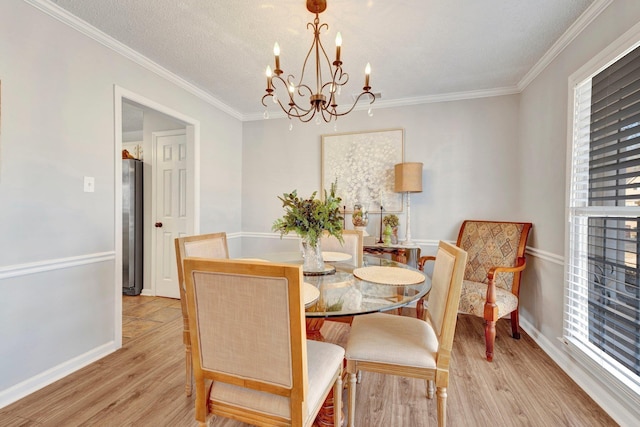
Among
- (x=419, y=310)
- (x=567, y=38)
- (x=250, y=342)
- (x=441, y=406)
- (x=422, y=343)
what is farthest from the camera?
(x=419, y=310)

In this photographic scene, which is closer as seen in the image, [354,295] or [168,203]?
[354,295]

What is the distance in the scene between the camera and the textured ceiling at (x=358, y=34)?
185 cm

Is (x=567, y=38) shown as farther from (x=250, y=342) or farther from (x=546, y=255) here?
(x=250, y=342)

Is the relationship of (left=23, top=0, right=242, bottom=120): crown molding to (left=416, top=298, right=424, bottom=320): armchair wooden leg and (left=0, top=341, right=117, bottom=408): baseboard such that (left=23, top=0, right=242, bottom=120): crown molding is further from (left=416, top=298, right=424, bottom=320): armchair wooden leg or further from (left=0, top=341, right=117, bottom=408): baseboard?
(left=416, top=298, right=424, bottom=320): armchair wooden leg

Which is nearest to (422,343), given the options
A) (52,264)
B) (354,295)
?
(354,295)

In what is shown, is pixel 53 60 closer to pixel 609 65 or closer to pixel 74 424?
pixel 74 424

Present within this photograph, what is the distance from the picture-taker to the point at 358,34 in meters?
2.14

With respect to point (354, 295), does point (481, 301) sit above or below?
below

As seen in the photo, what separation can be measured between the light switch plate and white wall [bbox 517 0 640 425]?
3605 millimetres

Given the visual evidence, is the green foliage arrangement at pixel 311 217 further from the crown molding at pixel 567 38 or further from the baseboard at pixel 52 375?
the crown molding at pixel 567 38

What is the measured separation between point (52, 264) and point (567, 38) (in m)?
4.02

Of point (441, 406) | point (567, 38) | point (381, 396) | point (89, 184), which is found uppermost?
point (567, 38)

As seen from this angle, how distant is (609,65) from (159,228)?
4406mm

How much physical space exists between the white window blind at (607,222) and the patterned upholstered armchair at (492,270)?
442 millimetres
